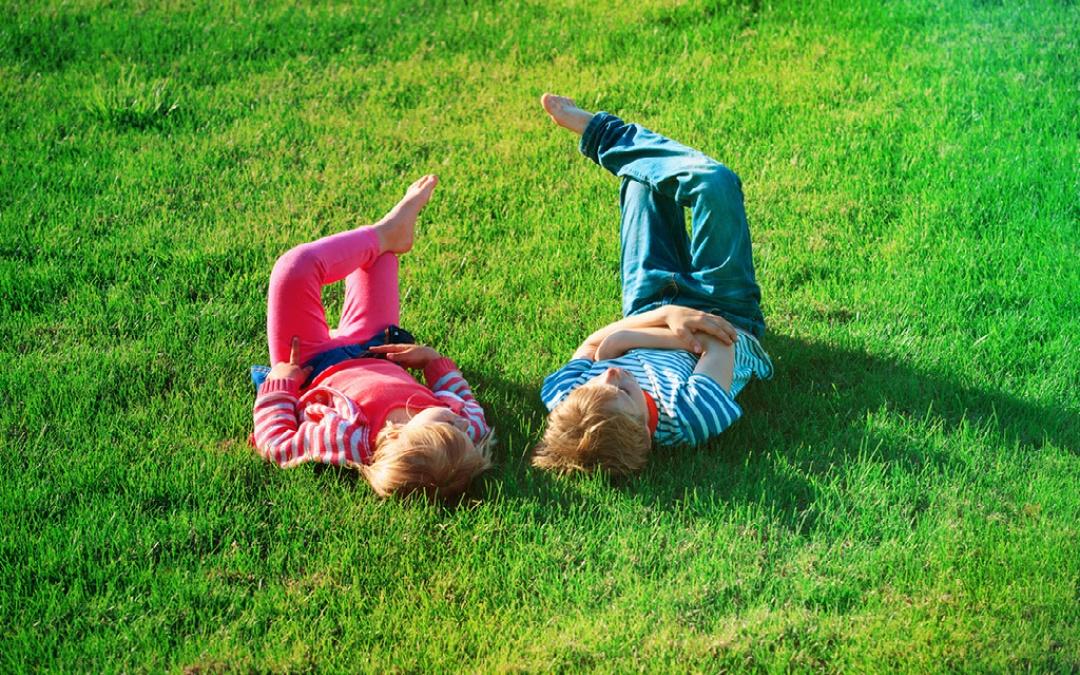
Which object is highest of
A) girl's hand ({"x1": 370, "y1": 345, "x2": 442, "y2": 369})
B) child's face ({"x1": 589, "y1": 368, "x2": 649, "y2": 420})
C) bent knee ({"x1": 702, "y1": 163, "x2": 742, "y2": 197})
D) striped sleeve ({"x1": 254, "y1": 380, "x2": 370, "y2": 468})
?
bent knee ({"x1": 702, "y1": 163, "x2": 742, "y2": 197})

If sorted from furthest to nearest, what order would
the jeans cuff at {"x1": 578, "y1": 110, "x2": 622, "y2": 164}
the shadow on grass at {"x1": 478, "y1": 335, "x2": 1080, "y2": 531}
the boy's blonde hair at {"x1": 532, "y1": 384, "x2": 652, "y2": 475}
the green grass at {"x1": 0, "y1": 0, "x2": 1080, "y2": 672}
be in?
the jeans cuff at {"x1": 578, "y1": 110, "x2": 622, "y2": 164}, the shadow on grass at {"x1": 478, "y1": 335, "x2": 1080, "y2": 531}, the boy's blonde hair at {"x1": 532, "y1": 384, "x2": 652, "y2": 475}, the green grass at {"x1": 0, "y1": 0, "x2": 1080, "y2": 672}

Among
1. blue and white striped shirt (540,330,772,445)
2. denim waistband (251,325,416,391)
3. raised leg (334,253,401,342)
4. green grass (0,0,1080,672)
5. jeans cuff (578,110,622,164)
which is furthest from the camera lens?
jeans cuff (578,110,622,164)

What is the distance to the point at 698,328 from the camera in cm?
466

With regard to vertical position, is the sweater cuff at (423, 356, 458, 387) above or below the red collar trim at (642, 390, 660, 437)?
below

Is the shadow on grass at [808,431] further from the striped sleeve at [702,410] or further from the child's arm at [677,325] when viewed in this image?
the child's arm at [677,325]

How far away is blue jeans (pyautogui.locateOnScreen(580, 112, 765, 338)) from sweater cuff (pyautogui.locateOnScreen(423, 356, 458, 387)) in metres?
0.87

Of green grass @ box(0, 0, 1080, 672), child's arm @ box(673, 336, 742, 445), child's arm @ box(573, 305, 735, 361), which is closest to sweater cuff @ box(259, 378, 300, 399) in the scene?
green grass @ box(0, 0, 1080, 672)

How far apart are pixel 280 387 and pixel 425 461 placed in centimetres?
88

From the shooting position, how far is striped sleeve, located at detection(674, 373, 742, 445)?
438 cm

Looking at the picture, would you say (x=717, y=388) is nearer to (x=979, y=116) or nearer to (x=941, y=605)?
(x=941, y=605)

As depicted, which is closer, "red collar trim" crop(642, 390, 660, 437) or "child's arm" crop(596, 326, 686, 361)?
"red collar trim" crop(642, 390, 660, 437)

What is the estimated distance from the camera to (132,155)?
7.21 metres

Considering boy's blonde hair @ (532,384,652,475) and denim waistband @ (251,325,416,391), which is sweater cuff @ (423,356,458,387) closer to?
denim waistband @ (251,325,416,391)

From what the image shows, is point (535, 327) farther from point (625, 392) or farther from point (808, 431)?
point (808, 431)
